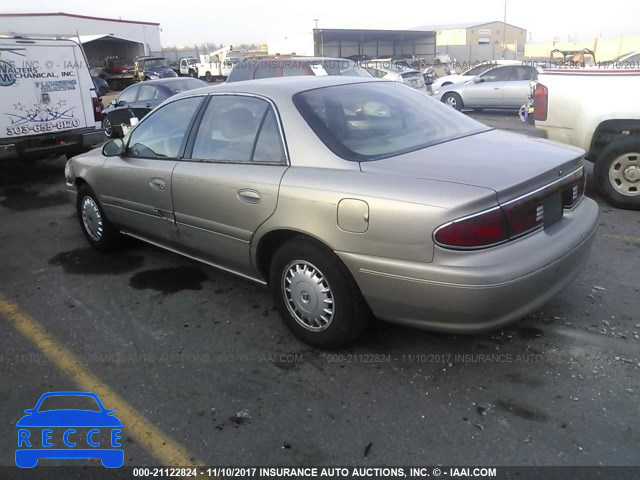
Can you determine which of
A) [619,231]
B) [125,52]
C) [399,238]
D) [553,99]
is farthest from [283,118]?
[125,52]

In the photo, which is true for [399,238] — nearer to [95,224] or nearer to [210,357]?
[210,357]

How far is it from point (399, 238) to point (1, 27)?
5232cm

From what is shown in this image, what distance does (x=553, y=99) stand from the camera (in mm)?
6039

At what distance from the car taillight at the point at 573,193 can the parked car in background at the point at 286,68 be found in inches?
366

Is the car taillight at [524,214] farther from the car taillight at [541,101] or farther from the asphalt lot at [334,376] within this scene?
the car taillight at [541,101]

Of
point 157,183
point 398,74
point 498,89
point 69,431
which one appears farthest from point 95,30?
point 69,431

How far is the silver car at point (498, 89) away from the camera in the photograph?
14266 mm

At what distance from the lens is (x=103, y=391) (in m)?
2.98

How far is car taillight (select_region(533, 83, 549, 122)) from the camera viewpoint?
6.10m

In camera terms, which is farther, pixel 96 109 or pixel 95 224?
pixel 96 109

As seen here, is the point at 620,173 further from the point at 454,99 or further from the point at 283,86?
the point at 454,99

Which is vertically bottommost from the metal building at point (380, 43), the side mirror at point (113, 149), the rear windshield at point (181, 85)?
the side mirror at point (113, 149)

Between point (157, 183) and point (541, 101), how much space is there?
4.48 meters

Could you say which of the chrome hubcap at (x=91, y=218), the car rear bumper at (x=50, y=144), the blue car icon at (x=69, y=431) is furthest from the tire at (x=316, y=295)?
the car rear bumper at (x=50, y=144)
